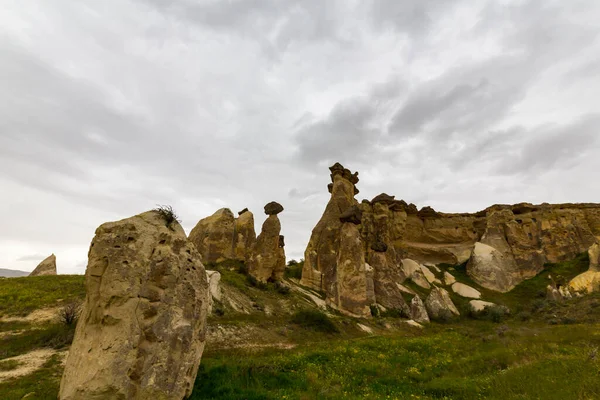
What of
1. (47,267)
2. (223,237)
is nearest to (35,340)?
(223,237)

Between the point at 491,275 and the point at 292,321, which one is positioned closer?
the point at 292,321

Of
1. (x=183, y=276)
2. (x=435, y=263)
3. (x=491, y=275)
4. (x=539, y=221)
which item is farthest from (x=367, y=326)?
(x=539, y=221)

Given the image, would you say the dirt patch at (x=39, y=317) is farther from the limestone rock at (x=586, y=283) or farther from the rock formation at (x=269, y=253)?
the limestone rock at (x=586, y=283)

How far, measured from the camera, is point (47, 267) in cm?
3475

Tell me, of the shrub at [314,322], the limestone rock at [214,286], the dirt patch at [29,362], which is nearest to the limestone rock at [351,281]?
the shrub at [314,322]

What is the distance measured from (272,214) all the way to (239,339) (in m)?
20.4

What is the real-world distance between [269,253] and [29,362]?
74.7 ft

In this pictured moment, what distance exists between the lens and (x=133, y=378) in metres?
6.31

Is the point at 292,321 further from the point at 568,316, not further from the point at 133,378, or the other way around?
the point at 568,316

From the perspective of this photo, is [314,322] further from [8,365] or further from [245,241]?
[245,241]

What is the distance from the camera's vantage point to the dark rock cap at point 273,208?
3647 centimetres

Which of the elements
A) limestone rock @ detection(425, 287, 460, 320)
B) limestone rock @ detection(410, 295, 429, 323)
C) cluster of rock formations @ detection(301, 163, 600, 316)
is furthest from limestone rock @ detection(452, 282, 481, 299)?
limestone rock @ detection(410, 295, 429, 323)

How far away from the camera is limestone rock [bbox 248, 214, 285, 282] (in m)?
32.6

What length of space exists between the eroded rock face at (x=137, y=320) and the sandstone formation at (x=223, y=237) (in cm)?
3042
